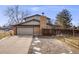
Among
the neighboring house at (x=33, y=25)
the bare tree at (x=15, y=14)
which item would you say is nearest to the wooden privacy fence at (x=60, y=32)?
the neighboring house at (x=33, y=25)

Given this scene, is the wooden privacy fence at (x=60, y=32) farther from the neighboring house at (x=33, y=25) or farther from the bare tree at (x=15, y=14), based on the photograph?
the bare tree at (x=15, y=14)

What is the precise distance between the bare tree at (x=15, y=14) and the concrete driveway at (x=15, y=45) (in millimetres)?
202

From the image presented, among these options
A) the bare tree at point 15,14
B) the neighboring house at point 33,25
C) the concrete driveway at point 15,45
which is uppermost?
the bare tree at point 15,14

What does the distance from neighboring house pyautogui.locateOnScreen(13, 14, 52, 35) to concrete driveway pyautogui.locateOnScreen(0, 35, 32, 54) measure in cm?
8

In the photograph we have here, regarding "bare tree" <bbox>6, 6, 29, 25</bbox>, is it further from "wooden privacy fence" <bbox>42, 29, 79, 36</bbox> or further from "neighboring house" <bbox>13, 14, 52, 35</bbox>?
"wooden privacy fence" <bbox>42, 29, 79, 36</bbox>

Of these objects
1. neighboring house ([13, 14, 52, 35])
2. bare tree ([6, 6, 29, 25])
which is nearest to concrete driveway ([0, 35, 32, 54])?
neighboring house ([13, 14, 52, 35])

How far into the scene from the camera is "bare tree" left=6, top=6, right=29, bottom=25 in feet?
14.4

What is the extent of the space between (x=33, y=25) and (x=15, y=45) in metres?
0.33

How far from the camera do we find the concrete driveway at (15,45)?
437 cm

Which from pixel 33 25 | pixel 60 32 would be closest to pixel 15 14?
pixel 33 25

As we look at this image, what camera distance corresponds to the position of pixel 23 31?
174 inches

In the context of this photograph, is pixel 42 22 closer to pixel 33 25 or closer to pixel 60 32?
pixel 33 25

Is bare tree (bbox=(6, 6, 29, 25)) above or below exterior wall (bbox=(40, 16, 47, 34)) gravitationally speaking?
above
